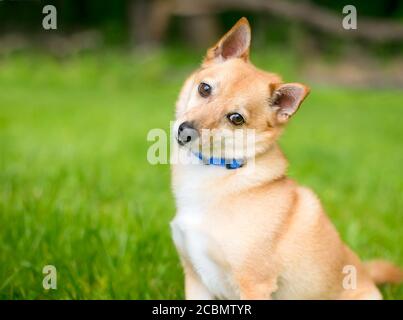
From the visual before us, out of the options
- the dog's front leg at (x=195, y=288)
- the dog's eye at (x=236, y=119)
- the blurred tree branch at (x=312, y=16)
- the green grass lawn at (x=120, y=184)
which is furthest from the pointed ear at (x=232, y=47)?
the blurred tree branch at (x=312, y=16)

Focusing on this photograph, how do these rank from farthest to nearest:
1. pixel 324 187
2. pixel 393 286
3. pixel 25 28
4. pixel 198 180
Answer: pixel 25 28 → pixel 324 187 → pixel 393 286 → pixel 198 180

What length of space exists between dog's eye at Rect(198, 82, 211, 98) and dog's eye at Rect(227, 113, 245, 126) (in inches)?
6.8

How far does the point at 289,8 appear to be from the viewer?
13812 millimetres

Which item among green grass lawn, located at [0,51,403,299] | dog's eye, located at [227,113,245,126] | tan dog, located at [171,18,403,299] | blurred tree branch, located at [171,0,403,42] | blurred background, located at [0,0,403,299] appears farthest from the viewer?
blurred tree branch, located at [171,0,403,42]

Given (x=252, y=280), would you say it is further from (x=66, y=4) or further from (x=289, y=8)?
(x=66, y=4)

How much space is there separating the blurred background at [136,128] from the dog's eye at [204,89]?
1.14m

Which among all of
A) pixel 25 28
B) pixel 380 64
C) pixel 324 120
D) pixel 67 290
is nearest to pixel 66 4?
pixel 25 28

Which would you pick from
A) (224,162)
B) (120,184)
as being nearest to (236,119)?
(224,162)

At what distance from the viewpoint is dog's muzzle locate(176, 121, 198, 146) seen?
9.22ft

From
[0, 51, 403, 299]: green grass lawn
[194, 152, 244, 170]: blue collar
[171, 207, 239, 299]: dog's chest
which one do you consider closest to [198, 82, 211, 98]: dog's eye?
[194, 152, 244, 170]: blue collar

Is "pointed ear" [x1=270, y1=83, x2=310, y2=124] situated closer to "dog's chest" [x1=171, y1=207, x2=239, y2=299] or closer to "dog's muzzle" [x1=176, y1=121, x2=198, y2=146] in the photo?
"dog's muzzle" [x1=176, y1=121, x2=198, y2=146]

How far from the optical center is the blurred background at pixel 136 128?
3.68m

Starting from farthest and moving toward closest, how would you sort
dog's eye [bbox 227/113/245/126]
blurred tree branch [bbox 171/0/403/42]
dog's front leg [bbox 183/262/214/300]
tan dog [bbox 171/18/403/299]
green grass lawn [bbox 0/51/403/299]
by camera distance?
blurred tree branch [bbox 171/0/403/42]
green grass lawn [bbox 0/51/403/299]
dog's front leg [bbox 183/262/214/300]
dog's eye [bbox 227/113/245/126]
tan dog [bbox 171/18/403/299]
